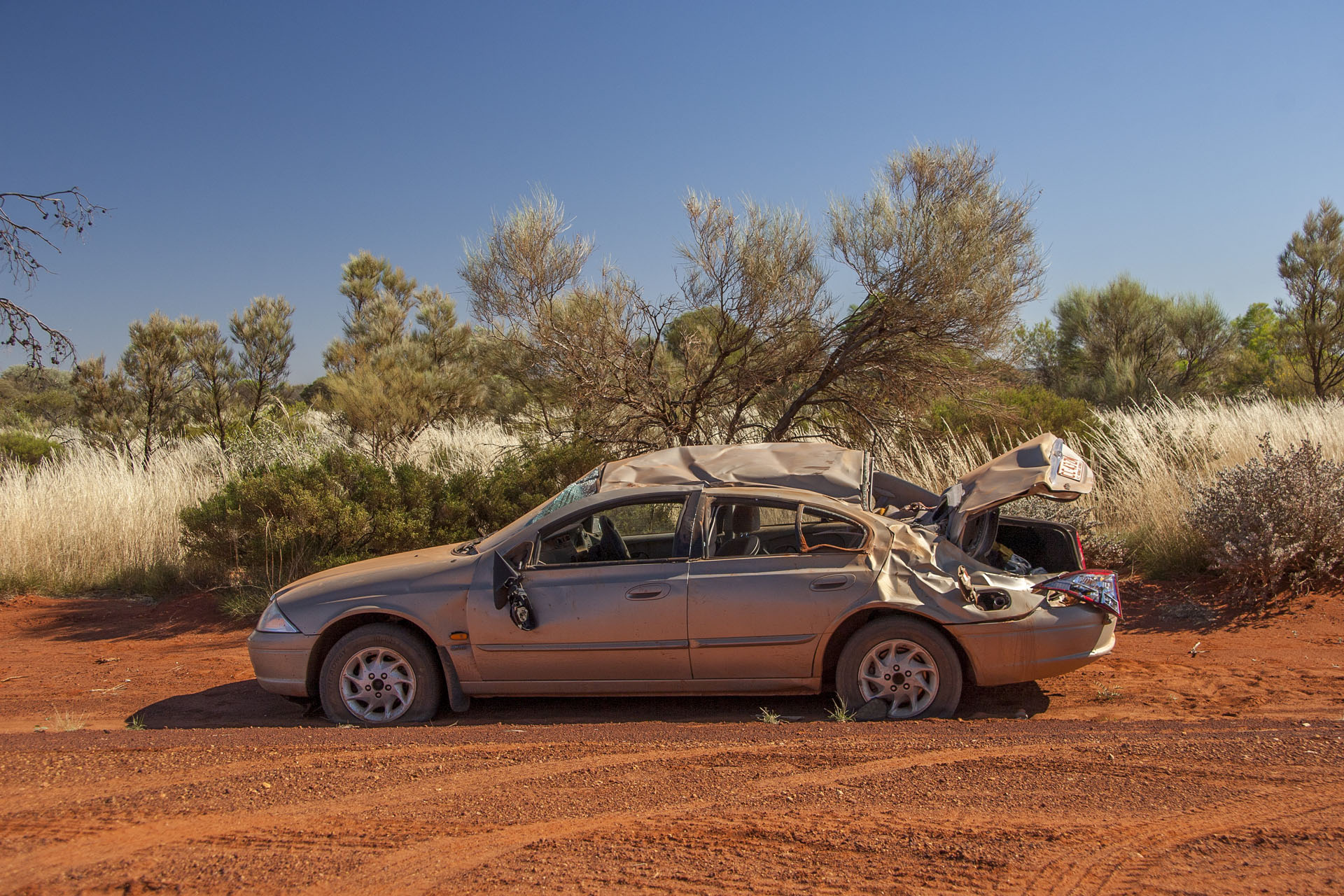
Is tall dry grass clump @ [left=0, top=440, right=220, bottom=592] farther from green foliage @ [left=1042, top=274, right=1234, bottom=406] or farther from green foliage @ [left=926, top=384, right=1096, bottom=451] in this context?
green foliage @ [left=1042, top=274, right=1234, bottom=406]

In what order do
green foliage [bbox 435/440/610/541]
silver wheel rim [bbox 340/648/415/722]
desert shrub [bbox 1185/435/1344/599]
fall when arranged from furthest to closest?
green foliage [bbox 435/440/610/541] < desert shrub [bbox 1185/435/1344/599] < silver wheel rim [bbox 340/648/415/722]

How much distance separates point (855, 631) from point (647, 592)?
130 cm

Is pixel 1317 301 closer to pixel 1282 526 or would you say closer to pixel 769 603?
pixel 1282 526

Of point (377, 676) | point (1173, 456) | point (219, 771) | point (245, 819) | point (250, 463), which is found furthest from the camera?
point (250, 463)

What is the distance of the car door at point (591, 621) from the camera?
225 inches

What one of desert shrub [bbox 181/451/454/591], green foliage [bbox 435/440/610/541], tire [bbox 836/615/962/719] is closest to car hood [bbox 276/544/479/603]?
tire [bbox 836/615/962/719]

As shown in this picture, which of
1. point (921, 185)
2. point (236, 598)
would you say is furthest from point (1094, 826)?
point (921, 185)

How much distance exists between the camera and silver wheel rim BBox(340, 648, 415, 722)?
5.95 meters

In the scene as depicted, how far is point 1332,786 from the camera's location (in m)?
4.08

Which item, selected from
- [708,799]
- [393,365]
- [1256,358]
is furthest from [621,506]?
[1256,358]

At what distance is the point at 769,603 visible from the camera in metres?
5.62

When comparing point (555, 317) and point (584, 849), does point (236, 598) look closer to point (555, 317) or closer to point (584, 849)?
point (555, 317)

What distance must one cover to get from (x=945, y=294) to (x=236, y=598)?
374 inches

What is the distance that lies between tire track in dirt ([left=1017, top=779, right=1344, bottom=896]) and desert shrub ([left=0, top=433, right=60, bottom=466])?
2218 centimetres
